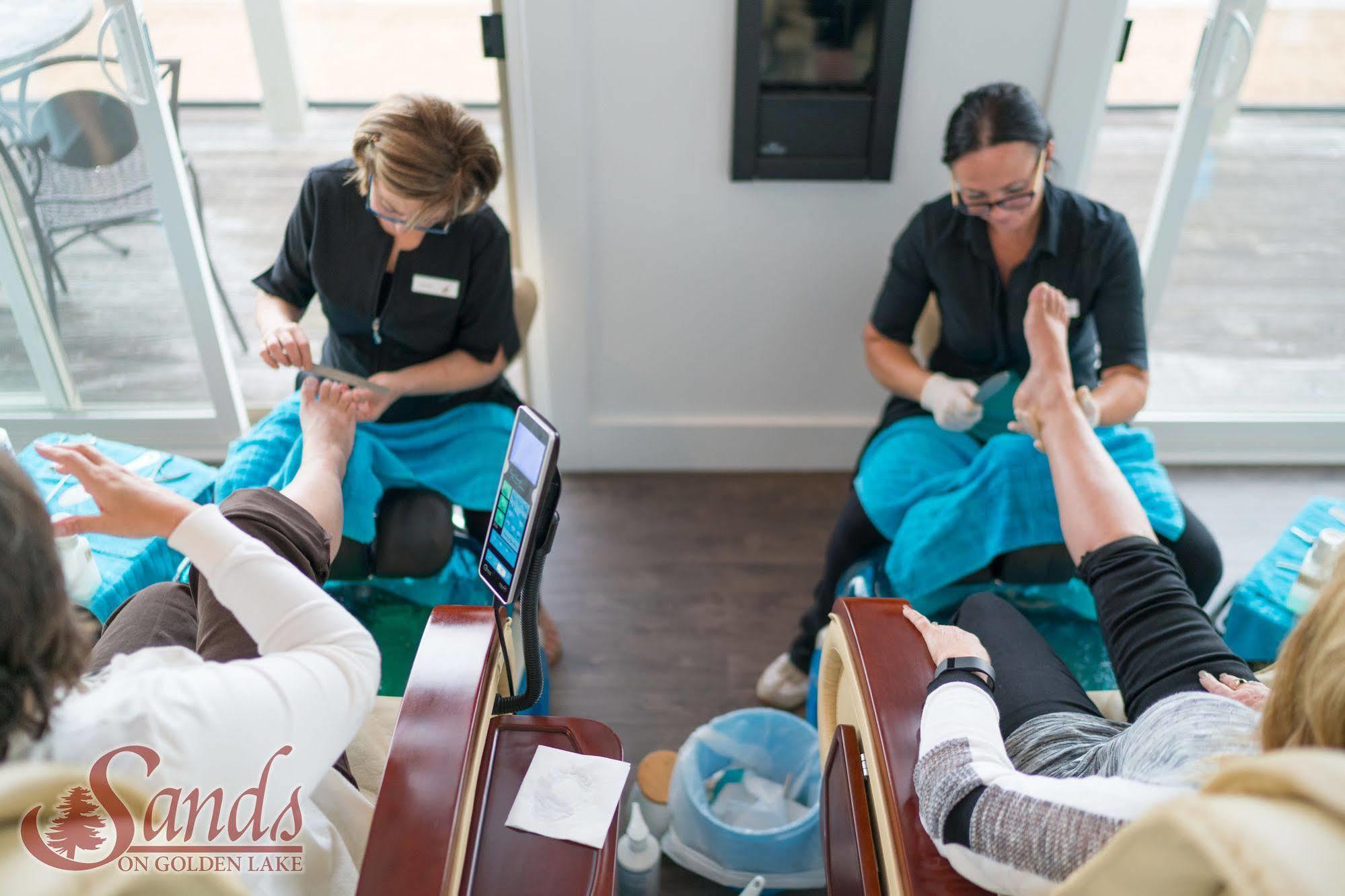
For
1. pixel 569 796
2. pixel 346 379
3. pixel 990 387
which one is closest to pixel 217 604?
pixel 569 796

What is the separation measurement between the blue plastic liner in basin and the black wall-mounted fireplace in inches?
49.1

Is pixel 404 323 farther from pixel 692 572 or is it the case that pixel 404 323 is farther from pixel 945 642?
pixel 945 642

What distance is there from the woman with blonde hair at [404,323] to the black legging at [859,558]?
0.69m

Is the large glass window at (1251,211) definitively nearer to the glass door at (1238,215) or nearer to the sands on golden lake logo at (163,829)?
the glass door at (1238,215)

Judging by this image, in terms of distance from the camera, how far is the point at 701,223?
7.68 feet

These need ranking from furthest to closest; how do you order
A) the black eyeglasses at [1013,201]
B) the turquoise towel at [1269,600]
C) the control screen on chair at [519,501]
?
the black eyeglasses at [1013,201] < the turquoise towel at [1269,600] < the control screen on chair at [519,501]

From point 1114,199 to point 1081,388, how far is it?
3.77 ft

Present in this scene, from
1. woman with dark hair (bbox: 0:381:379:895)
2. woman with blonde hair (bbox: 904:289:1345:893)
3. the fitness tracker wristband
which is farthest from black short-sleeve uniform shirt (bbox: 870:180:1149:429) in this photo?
woman with dark hair (bbox: 0:381:379:895)

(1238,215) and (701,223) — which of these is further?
(1238,215)

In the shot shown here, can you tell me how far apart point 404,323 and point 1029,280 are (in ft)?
4.01

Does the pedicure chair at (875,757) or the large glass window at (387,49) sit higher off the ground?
the large glass window at (387,49)

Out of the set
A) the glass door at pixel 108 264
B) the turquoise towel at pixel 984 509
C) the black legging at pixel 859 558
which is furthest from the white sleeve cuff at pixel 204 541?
the glass door at pixel 108 264

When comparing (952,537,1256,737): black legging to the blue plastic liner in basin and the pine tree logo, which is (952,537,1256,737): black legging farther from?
the pine tree logo

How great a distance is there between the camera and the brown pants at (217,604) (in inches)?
46.4
